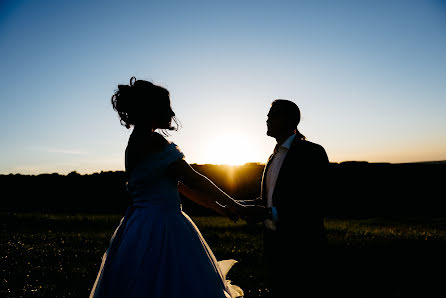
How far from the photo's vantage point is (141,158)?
3221 millimetres

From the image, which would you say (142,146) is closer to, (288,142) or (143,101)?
(143,101)

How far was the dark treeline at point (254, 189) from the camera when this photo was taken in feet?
99.8

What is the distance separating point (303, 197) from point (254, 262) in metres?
5.96

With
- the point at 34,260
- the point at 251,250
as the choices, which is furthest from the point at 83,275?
the point at 251,250

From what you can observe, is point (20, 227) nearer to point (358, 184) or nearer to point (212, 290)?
point (212, 290)

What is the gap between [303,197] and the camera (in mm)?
4145

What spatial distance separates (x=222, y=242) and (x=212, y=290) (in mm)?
9922

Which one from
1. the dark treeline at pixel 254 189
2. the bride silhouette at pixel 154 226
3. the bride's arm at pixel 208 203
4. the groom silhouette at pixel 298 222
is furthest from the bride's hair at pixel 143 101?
the dark treeline at pixel 254 189

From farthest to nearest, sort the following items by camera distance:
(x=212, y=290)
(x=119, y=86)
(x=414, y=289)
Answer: (x=414, y=289)
(x=119, y=86)
(x=212, y=290)

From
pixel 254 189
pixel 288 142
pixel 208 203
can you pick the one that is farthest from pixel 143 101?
pixel 254 189

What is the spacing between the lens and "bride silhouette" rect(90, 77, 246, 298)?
301cm

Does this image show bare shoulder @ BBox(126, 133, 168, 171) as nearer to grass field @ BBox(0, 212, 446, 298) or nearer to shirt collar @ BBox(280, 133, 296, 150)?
shirt collar @ BBox(280, 133, 296, 150)

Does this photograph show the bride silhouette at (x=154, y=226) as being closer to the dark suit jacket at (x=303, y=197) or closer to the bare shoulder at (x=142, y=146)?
the bare shoulder at (x=142, y=146)

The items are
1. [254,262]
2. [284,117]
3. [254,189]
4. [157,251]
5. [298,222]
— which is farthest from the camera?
[254,189]
